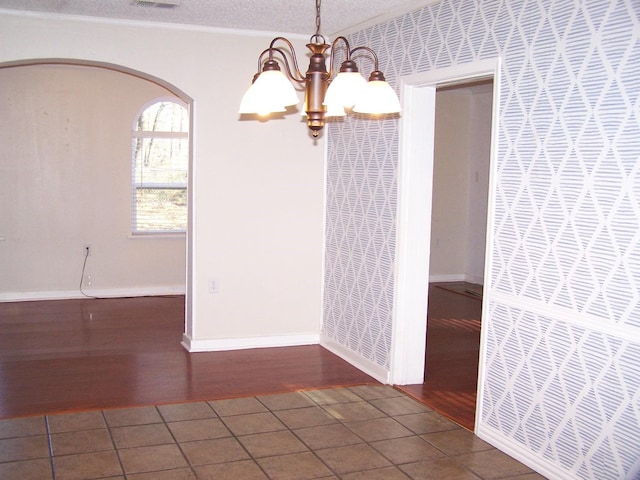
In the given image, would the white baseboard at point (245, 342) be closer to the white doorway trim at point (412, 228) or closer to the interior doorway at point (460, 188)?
the white doorway trim at point (412, 228)

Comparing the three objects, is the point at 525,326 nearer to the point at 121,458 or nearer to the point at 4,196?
the point at 121,458

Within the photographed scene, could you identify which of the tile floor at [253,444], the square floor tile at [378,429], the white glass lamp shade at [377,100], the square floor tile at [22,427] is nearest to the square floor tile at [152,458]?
the tile floor at [253,444]

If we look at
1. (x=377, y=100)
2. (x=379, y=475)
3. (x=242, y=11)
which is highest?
(x=242, y=11)

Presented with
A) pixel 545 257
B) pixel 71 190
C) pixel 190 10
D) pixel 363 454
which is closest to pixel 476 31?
pixel 545 257

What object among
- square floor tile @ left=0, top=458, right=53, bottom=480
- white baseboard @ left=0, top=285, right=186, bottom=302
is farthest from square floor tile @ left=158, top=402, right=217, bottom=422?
white baseboard @ left=0, top=285, right=186, bottom=302

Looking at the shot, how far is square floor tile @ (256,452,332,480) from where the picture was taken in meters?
3.30

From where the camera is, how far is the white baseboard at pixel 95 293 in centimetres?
722

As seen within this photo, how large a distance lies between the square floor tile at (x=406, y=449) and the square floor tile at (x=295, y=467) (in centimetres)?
37

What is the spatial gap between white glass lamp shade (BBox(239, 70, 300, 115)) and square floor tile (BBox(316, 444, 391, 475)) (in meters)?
1.82

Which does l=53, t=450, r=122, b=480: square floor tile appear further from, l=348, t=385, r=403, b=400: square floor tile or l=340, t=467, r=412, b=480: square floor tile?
l=348, t=385, r=403, b=400: square floor tile

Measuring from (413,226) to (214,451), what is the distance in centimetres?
193

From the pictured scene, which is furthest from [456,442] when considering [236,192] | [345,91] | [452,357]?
[236,192]

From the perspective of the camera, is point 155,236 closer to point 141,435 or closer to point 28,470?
point 141,435

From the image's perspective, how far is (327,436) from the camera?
3.79 m
